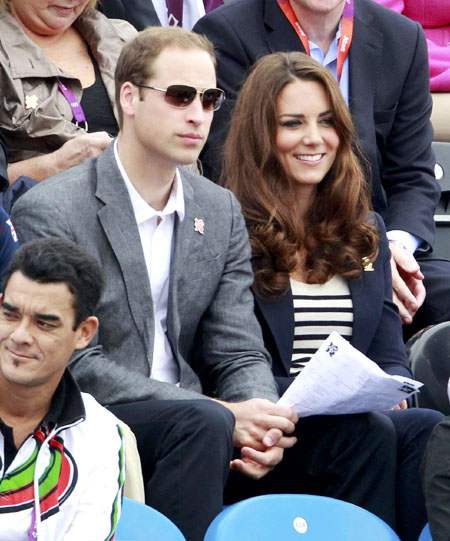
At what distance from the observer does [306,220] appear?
4.04 meters

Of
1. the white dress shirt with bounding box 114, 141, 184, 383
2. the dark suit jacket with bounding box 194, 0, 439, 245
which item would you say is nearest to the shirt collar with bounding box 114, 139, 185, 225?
the white dress shirt with bounding box 114, 141, 184, 383

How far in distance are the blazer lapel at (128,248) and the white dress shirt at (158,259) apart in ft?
0.16

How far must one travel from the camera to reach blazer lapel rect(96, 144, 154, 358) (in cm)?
341

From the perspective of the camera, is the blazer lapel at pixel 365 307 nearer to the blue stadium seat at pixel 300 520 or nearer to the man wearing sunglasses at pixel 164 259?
the man wearing sunglasses at pixel 164 259

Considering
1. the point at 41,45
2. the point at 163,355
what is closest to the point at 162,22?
the point at 41,45

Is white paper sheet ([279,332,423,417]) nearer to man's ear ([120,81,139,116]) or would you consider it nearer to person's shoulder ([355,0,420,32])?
man's ear ([120,81,139,116])

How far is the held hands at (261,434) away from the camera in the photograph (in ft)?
11.0

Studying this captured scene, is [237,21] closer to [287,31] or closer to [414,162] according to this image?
[287,31]

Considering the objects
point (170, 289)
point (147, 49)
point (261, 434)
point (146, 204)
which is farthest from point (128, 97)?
point (261, 434)

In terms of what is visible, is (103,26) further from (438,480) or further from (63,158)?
(438,480)

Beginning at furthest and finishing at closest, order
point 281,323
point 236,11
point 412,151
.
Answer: point 412,151 → point 236,11 → point 281,323

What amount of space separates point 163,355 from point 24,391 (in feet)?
3.17

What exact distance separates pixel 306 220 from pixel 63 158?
821 mm

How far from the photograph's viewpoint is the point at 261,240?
12.7ft
